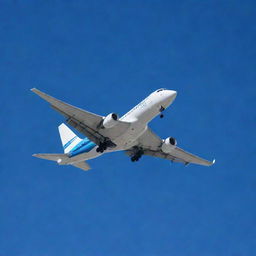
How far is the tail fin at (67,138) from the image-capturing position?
6738cm

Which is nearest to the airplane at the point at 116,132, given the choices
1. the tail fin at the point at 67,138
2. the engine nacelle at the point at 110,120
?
the engine nacelle at the point at 110,120

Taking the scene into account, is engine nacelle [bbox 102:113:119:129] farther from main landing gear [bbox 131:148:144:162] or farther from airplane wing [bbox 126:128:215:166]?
main landing gear [bbox 131:148:144:162]

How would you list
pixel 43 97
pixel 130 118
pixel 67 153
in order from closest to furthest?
pixel 43 97 → pixel 130 118 → pixel 67 153

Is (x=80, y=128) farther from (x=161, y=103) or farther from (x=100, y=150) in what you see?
(x=161, y=103)

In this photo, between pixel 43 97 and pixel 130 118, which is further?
pixel 130 118

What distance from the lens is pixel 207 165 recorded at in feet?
221

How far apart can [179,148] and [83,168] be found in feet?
35.5

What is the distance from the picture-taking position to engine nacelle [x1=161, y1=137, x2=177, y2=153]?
63656 mm

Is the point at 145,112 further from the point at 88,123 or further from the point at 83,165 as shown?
the point at 83,165

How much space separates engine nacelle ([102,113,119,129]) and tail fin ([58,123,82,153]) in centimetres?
919

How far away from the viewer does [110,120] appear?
57688 mm

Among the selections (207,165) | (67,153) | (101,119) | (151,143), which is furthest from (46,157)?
(207,165)

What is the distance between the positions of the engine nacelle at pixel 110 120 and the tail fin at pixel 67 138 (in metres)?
9.19

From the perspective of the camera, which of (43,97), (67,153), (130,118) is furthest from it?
(67,153)
